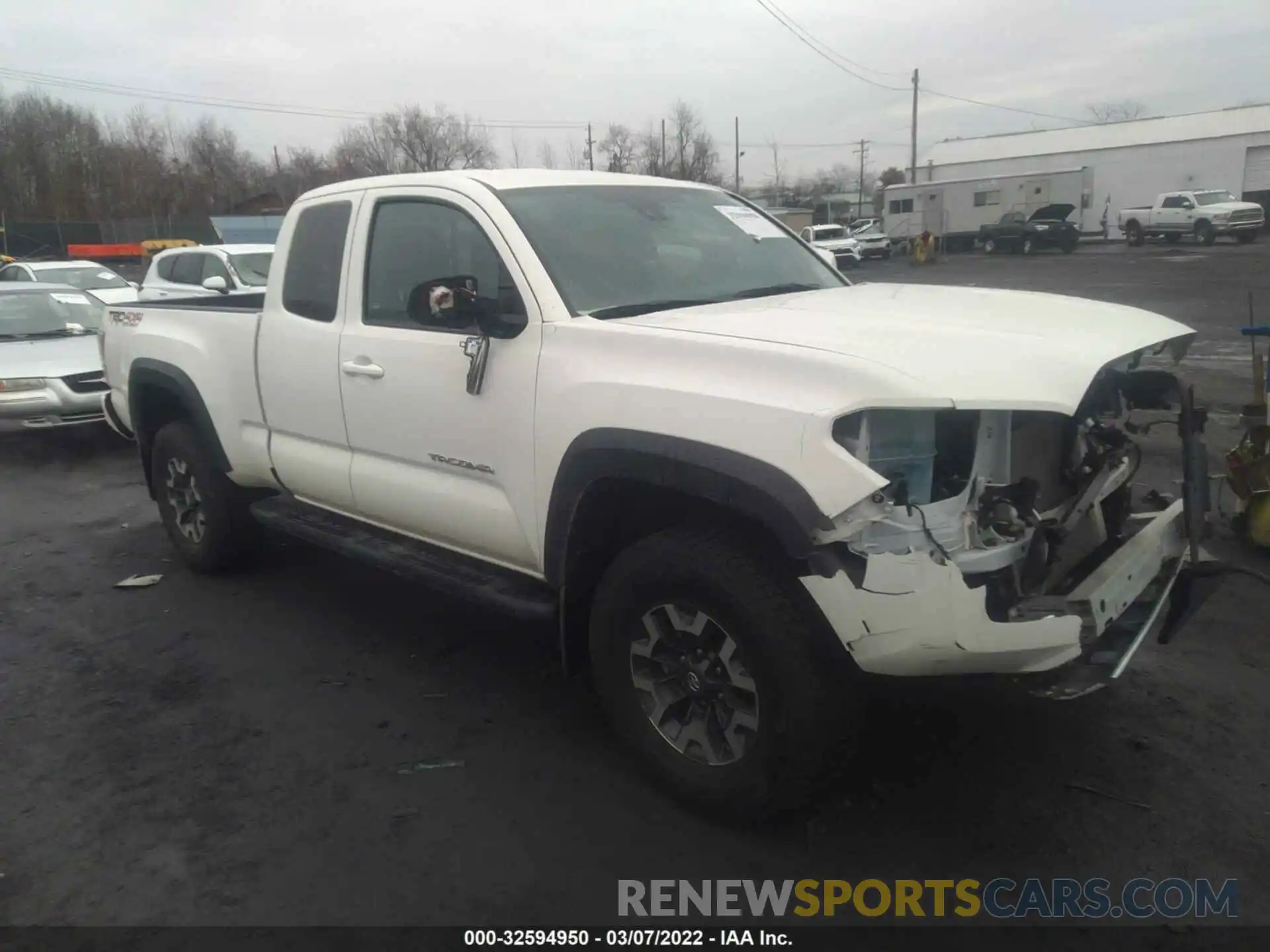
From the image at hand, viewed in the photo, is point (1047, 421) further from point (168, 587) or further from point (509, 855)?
point (168, 587)

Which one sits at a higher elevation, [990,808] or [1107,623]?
[1107,623]

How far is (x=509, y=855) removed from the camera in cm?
304

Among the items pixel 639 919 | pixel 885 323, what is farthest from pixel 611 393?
pixel 639 919

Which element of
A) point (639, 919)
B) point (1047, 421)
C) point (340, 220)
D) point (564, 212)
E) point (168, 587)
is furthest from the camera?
point (168, 587)

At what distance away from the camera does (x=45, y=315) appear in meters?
10.5

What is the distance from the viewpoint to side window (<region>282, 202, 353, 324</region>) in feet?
14.3

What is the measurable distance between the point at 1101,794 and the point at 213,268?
12253mm

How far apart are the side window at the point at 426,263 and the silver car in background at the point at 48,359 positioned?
17.7 feet

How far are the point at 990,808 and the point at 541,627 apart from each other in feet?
7.52

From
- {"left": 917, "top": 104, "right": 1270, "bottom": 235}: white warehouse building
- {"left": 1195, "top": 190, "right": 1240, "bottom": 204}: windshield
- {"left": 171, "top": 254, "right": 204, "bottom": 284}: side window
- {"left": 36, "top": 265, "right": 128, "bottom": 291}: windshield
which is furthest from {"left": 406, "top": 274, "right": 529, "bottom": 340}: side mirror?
{"left": 917, "top": 104, "right": 1270, "bottom": 235}: white warehouse building

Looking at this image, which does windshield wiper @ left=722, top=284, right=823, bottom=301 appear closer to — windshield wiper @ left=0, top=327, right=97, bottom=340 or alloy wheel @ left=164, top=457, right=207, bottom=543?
alloy wheel @ left=164, top=457, right=207, bottom=543

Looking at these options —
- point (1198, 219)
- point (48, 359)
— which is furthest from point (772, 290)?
point (1198, 219)

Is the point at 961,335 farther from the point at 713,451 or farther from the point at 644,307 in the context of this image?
the point at 644,307

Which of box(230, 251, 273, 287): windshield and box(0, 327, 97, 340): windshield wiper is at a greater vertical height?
box(230, 251, 273, 287): windshield
